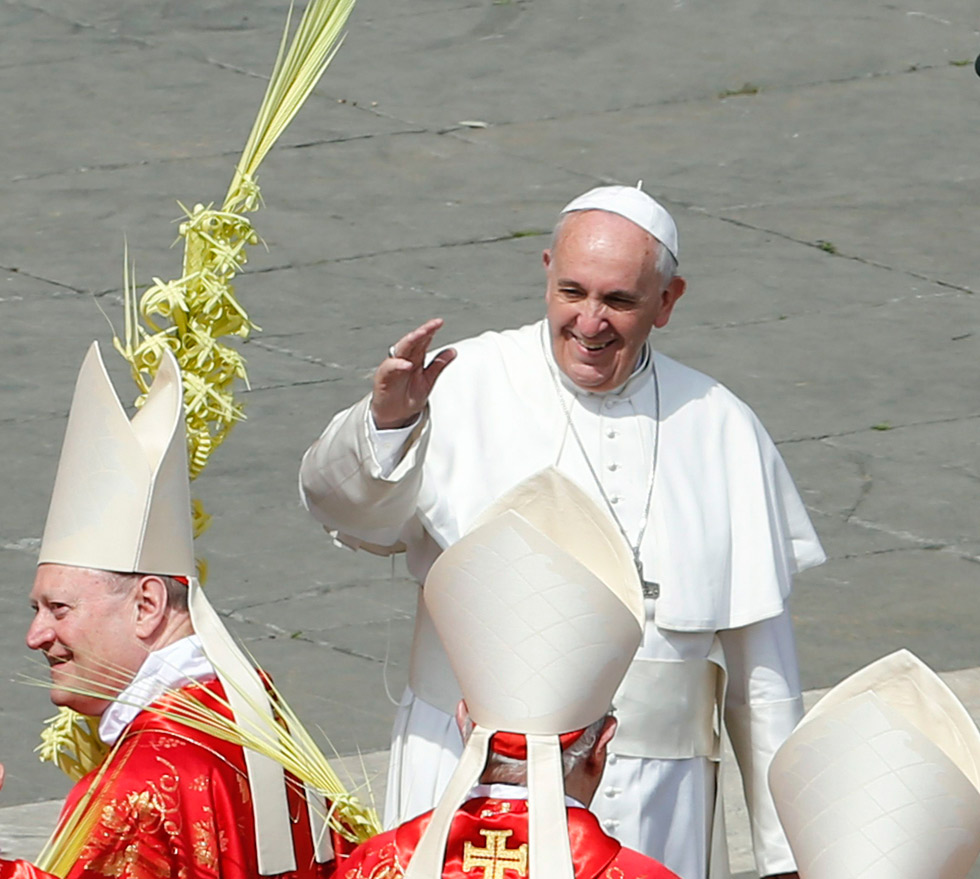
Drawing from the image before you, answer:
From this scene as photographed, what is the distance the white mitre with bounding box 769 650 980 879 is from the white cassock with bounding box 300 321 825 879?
100 cm

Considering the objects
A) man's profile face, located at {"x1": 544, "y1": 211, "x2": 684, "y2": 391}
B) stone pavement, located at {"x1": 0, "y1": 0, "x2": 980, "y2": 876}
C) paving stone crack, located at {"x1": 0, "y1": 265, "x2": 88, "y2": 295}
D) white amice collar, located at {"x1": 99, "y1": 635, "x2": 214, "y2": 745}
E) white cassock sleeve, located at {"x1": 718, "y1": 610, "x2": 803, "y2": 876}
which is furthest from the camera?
paving stone crack, located at {"x1": 0, "y1": 265, "x2": 88, "y2": 295}

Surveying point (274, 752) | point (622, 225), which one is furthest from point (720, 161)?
point (274, 752)

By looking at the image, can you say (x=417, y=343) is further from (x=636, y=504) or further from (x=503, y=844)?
(x=503, y=844)

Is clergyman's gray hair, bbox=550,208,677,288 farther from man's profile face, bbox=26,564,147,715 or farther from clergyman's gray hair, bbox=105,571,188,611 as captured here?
man's profile face, bbox=26,564,147,715

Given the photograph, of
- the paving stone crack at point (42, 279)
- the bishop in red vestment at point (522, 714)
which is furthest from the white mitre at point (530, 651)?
the paving stone crack at point (42, 279)

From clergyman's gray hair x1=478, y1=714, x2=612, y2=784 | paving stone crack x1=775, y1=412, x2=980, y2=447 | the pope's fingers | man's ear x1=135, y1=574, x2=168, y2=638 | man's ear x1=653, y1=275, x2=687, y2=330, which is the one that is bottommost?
clergyman's gray hair x1=478, y1=714, x2=612, y2=784

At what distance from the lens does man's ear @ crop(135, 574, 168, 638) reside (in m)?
3.74

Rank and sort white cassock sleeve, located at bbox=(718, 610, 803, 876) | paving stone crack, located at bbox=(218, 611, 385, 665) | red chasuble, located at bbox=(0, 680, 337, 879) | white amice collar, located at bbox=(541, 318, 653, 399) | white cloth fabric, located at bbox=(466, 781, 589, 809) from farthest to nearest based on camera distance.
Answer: paving stone crack, located at bbox=(218, 611, 385, 665)
white amice collar, located at bbox=(541, 318, 653, 399)
white cassock sleeve, located at bbox=(718, 610, 803, 876)
red chasuble, located at bbox=(0, 680, 337, 879)
white cloth fabric, located at bbox=(466, 781, 589, 809)

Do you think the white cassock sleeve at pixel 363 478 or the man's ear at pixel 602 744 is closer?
the man's ear at pixel 602 744

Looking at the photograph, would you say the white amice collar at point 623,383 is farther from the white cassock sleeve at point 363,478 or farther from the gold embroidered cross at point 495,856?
the gold embroidered cross at point 495,856

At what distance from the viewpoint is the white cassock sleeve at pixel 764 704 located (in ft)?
14.1

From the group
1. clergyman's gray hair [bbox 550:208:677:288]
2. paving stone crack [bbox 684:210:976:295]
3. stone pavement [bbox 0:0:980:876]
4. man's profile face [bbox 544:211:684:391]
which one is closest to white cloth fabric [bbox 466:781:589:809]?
man's profile face [bbox 544:211:684:391]

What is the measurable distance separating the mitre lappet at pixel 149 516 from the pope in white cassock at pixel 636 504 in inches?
13.1

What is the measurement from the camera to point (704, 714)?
4.30m
